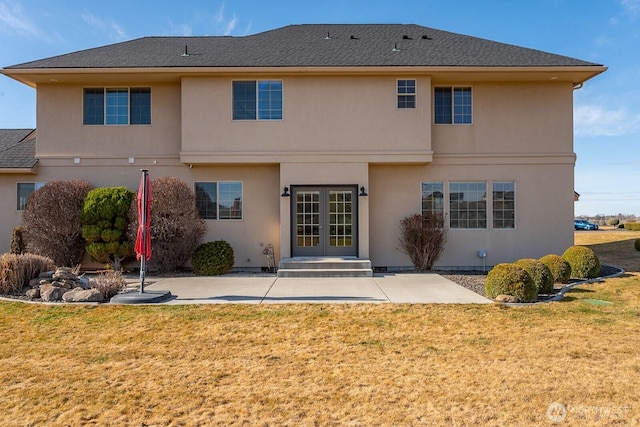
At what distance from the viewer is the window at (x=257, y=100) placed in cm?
1202

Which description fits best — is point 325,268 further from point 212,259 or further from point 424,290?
point 212,259

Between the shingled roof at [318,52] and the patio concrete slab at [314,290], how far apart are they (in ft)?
22.0

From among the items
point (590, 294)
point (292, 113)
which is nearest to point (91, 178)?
point (292, 113)

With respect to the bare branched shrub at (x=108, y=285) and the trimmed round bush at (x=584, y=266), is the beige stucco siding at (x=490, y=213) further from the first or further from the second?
the bare branched shrub at (x=108, y=285)

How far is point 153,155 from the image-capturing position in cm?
1252

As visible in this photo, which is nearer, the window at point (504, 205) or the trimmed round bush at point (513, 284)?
the trimmed round bush at point (513, 284)

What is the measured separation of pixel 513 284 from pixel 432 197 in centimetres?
519

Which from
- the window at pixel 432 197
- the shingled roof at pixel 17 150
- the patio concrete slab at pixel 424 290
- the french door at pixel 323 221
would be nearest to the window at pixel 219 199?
the french door at pixel 323 221

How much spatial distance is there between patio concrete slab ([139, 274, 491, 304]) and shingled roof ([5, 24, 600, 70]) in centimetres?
670

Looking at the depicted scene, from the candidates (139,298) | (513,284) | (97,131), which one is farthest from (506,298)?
(97,131)

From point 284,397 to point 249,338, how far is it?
6.38 ft

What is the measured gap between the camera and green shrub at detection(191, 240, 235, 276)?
1110 centimetres

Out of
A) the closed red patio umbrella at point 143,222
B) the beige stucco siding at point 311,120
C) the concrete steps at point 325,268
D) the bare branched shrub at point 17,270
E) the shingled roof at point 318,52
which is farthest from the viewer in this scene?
the beige stucco siding at point 311,120

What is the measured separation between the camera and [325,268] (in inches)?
439
